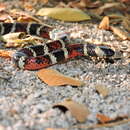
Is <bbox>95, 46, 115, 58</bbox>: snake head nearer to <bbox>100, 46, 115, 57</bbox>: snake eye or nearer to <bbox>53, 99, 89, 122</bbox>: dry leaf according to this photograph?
<bbox>100, 46, 115, 57</bbox>: snake eye

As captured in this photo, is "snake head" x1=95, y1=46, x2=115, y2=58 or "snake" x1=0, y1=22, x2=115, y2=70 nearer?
"snake" x1=0, y1=22, x2=115, y2=70

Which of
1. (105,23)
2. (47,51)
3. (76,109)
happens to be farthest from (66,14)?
(76,109)

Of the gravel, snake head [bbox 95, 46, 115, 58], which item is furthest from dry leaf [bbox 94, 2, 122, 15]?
the gravel

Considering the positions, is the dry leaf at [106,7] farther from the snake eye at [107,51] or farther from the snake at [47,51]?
the snake eye at [107,51]

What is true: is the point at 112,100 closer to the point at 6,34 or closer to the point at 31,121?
the point at 31,121

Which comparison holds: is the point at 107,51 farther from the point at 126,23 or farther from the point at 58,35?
the point at 126,23

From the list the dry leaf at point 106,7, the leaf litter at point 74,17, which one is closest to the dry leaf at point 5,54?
the leaf litter at point 74,17
